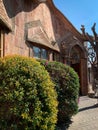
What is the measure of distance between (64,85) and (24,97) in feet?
10.2

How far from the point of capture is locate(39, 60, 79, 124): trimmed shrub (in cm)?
846

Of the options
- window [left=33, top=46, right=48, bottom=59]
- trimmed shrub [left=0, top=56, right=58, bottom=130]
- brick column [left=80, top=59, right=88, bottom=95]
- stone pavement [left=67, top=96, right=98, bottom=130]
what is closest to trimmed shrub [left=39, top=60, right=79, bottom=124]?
stone pavement [left=67, top=96, right=98, bottom=130]

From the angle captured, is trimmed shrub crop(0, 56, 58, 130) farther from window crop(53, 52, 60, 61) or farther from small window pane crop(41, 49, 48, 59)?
window crop(53, 52, 60, 61)

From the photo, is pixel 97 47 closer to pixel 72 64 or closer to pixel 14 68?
pixel 72 64

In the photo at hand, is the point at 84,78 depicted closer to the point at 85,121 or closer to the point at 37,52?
the point at 37,52

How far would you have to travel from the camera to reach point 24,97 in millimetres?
5605

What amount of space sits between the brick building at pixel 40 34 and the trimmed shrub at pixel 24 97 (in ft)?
12.8

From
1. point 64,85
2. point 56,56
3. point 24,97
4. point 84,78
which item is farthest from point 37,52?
point 24,97

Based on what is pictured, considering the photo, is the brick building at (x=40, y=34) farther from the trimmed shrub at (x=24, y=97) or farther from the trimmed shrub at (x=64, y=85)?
the trimmed shrub at (x=24, y=97)

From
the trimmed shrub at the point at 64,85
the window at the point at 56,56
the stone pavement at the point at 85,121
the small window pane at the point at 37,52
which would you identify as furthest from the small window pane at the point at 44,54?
the trimmed shrub at the point at 64,85

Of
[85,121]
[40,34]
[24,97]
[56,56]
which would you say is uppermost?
[40,34]

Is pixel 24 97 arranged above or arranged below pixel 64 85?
below

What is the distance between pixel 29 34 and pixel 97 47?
586 centimetres

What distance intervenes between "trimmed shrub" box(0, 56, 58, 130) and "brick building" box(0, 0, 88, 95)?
3.90 meters
